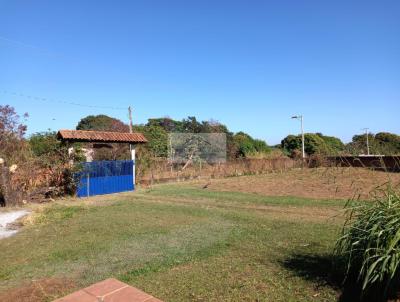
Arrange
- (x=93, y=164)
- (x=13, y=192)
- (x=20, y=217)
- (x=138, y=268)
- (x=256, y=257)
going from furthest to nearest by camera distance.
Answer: (x=93, y=164) < (x=13, y=192) < (x=20, y=217) < (x=256, y=257) < (x=138, y=268)

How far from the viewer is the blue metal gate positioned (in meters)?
12.8

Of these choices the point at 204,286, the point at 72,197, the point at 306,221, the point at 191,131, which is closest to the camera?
the point at 204,286

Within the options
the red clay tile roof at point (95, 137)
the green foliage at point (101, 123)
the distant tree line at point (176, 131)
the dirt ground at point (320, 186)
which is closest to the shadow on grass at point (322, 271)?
the dirt ground at point (320, 186)

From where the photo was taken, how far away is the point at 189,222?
699 centimetres

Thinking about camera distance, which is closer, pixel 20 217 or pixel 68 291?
pixel 68 291

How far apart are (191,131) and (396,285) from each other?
87.4 feet

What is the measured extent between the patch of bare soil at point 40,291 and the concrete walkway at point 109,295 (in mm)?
1000

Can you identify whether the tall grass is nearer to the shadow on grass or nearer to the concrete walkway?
the shadow on grass

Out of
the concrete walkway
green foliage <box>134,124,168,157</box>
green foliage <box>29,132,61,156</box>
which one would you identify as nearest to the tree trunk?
green foliage <box>29,132,61,156</box>

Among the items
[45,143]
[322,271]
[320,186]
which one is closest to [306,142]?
[320,186]

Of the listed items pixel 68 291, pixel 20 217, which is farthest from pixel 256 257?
pixel 20 217

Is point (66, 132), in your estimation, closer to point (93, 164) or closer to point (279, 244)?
point (93, 164)

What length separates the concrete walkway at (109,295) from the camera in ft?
8.20

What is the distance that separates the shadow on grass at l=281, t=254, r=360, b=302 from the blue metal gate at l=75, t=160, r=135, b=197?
10.1 metres
